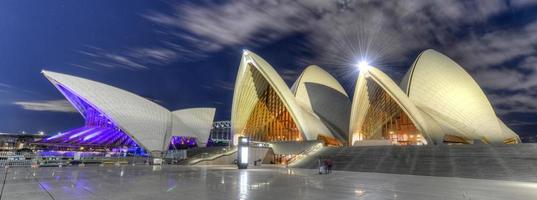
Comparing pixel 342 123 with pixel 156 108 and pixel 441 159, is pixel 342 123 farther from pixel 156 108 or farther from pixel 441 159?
pixel 156 108

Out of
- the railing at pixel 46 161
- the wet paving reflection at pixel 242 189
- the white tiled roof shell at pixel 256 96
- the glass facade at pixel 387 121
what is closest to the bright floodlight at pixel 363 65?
the glass facade at pixel 387 121

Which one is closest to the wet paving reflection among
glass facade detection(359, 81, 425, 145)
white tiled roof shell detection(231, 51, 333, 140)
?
glass facade detection(359, 81, 425, 145)

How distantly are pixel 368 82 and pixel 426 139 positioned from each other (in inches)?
303

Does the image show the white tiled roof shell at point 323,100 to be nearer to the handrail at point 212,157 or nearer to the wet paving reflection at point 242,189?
the handrail at point 212,157

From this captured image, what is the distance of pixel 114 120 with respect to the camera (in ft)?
128

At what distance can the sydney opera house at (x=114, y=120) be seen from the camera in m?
38.5

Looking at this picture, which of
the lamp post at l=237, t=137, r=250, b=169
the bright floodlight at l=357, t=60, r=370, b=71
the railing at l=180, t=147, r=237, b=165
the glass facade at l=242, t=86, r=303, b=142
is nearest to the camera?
the lamp post at l=237, t=137, r=250, b=169

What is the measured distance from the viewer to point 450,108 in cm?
2997

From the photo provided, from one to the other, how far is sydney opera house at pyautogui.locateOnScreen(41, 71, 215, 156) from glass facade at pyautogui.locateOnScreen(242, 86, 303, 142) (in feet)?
39.8

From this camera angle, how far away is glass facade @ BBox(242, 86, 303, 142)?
37.4 metres

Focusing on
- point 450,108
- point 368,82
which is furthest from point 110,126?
point 450,108

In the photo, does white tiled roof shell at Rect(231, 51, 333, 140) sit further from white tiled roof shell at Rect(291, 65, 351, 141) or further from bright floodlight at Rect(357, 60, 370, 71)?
bright floodlight at Rect(357, 60, 370, 71)

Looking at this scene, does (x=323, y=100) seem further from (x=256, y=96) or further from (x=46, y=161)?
(x=46, y=161)

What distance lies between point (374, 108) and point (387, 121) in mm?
1964
